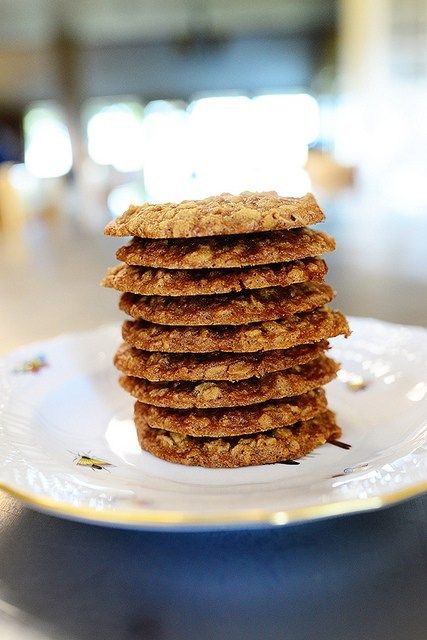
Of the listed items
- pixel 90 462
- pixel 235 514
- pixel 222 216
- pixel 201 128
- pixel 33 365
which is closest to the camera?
pixel 235 514

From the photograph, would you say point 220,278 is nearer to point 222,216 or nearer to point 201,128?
point 222,216

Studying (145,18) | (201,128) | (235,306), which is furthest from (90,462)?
(201,128)

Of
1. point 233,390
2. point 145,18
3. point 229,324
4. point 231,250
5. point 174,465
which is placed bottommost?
point 174,465

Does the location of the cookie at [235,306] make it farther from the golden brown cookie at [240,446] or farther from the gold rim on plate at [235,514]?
the gold rim on plate at [235,514]

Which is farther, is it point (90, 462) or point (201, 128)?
point (201, 128)

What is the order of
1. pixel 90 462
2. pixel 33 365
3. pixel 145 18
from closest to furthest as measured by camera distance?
pixel 90 462, pixel 33 365, pixel 145 18

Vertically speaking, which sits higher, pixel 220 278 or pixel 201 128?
pixel 220 278

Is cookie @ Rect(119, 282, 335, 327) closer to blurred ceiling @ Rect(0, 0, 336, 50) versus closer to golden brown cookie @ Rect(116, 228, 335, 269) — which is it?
golden brown cookie @ Rect(116, 228, 335, 269)

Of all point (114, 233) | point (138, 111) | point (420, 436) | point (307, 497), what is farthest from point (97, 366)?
point (138, 111)
